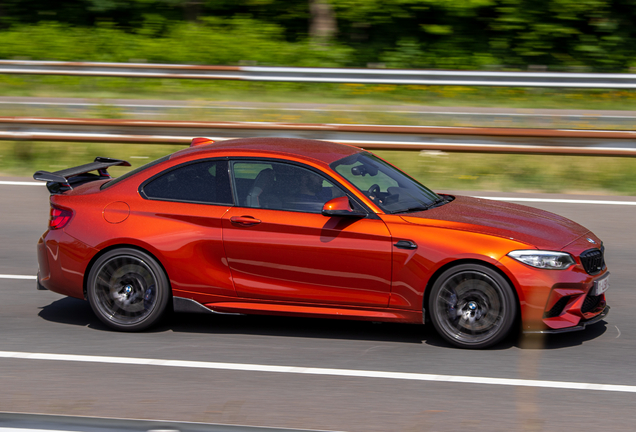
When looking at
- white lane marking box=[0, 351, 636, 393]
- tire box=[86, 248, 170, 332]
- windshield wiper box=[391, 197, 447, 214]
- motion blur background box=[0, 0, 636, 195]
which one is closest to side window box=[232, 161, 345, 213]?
windshield wiper box=[391, 197, 447, 214]

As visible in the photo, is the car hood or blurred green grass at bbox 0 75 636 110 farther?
blurred green grass at bbox 0 75 636 110

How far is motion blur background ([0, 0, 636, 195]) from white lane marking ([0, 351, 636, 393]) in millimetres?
6736

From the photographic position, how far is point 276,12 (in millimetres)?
29266

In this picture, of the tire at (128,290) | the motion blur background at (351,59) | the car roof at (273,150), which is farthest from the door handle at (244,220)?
the motion blur background at (351,59)

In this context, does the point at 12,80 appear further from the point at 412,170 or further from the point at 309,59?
the point at 412,170

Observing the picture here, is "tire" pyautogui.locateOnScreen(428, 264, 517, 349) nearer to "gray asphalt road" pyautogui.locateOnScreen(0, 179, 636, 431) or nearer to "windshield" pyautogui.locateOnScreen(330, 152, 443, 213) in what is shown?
"gray asphalt road" pyautogui.locateOnScreen(0, 179, 636, 431)

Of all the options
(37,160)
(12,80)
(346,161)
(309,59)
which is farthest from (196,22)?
(346,161)

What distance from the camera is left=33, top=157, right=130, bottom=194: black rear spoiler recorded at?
6.72 metres

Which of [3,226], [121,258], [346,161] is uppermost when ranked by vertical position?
[346,161]

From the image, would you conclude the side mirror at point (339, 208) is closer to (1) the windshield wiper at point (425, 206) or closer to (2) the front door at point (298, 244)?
(2) the front door at point (298, 244)

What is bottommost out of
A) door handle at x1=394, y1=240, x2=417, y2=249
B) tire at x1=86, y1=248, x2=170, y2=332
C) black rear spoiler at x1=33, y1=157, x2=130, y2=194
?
tire at x1=86, y1=248, x2=170, y2=332

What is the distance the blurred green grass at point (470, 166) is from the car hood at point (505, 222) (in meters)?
5.23

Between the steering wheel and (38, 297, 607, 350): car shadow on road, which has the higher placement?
the steering wheel

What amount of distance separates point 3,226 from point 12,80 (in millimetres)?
14533
